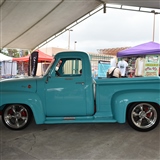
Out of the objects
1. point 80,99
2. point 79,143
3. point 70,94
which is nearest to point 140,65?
point 80,99

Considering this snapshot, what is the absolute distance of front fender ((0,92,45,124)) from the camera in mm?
3561

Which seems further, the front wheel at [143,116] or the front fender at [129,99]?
the front wheel at [143,116]

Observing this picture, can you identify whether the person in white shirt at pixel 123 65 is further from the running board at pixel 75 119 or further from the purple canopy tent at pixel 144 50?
the running board at pixel 75 119

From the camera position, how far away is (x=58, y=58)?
12.6 feet

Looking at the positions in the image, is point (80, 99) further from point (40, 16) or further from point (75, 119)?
point (40, 16)

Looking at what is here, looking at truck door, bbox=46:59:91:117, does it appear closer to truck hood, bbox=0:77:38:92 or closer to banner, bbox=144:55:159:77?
truck hood, bbox=0:77:38:92

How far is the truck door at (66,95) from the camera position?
3666 millimetres

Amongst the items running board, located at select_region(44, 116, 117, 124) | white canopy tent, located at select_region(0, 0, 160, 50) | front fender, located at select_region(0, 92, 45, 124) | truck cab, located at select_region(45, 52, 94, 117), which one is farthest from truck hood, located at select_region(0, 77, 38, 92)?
white canopy tent, located at select_region(0, 0, 160, 50)

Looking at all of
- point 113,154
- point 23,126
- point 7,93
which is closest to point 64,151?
point 113,154

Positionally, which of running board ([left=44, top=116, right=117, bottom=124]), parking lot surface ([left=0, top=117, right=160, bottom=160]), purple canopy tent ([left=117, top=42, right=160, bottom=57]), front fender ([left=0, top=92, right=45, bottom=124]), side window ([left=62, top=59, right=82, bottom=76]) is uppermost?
purple canopy tent ([left=117, top=42, right=160, bottom=57])

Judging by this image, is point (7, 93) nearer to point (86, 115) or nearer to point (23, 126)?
point (23, 126)

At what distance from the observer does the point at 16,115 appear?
381cm

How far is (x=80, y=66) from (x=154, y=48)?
4.25 meters

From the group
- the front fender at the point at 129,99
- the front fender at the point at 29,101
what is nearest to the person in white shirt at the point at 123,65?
the front fender at the point at 129,99
